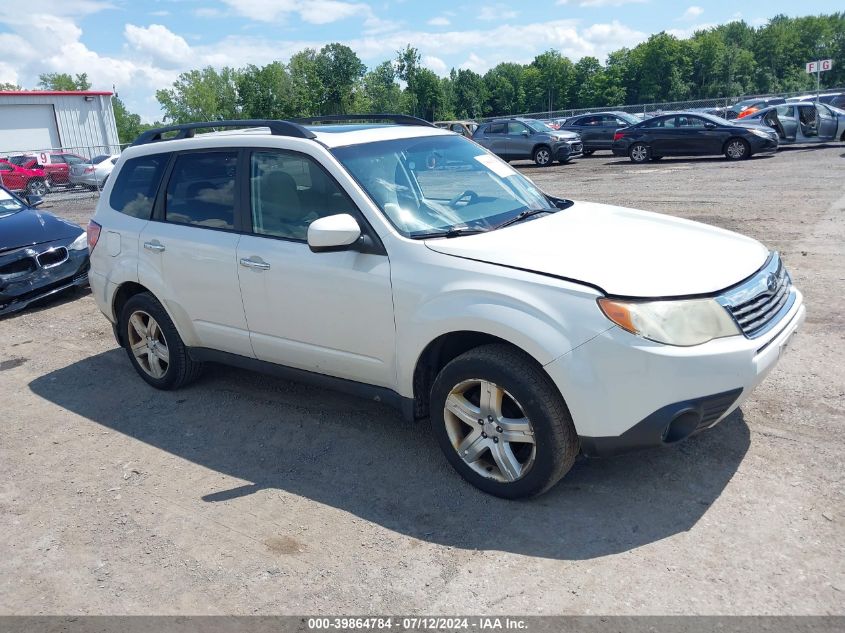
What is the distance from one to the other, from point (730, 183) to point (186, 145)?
43.3 feet

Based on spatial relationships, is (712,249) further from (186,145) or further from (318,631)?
(186,145)

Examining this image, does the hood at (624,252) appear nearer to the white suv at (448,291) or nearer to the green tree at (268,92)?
the white suv at (448,291)

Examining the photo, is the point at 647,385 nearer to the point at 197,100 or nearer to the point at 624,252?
the point at 624,252

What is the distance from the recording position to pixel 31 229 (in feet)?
29.5

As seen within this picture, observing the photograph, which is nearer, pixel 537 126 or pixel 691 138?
pixel 691 138

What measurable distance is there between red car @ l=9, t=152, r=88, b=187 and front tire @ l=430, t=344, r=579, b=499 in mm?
26967

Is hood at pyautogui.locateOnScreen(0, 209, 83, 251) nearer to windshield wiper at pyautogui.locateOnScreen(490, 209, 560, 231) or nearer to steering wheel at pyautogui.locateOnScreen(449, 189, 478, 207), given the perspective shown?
steering wheel at pyautogui.locateOnScreen(449, 189, 478, 207)

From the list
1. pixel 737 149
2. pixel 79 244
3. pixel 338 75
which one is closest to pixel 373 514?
pixel 79 244

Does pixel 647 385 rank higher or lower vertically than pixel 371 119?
lower

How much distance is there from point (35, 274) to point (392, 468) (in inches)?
248

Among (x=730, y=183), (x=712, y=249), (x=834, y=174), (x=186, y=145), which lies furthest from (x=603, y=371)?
(x=834, y=174)

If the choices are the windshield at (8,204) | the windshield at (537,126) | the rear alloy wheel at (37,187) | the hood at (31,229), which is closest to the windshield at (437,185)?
the hood at (31,229)

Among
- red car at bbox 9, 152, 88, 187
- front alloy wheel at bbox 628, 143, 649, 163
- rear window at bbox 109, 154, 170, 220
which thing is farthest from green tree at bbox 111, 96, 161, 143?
rear window at bbox 109, 154, 170, 220

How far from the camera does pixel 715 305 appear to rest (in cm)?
339
